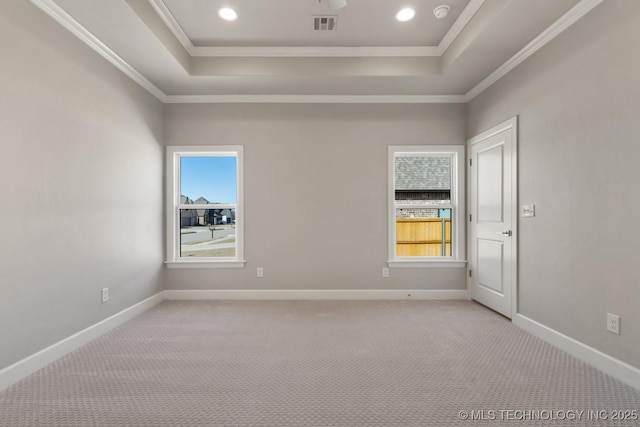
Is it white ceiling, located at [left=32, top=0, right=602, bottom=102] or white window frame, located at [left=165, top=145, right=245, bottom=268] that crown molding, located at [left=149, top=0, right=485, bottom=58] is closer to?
white ceiling, located at [left=32, top=0, right=602, bottom=102]

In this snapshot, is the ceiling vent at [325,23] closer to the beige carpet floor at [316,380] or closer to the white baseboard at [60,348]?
the beige carpet floor at [316,380]

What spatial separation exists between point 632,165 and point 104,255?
425cm

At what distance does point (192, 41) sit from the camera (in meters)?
3.18

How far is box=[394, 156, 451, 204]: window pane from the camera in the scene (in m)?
4.09

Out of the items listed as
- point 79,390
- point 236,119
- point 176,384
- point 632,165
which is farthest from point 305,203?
point 632,165

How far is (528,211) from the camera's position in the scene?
9.38 feet

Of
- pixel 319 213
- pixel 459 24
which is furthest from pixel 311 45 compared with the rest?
pixel 319 213

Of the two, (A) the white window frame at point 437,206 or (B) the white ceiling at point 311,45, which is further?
(A) the white window frame at point 437,206

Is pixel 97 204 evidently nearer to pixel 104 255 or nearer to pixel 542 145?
pixel 104 255

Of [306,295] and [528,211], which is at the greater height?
[528,211]

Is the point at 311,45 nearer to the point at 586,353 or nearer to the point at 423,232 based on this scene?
the point at 423,232

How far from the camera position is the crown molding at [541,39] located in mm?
2217

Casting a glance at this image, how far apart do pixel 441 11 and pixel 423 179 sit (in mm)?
1989

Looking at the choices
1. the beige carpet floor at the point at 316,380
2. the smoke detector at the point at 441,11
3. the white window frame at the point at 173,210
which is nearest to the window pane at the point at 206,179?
the white window frame at the point at 173,210
